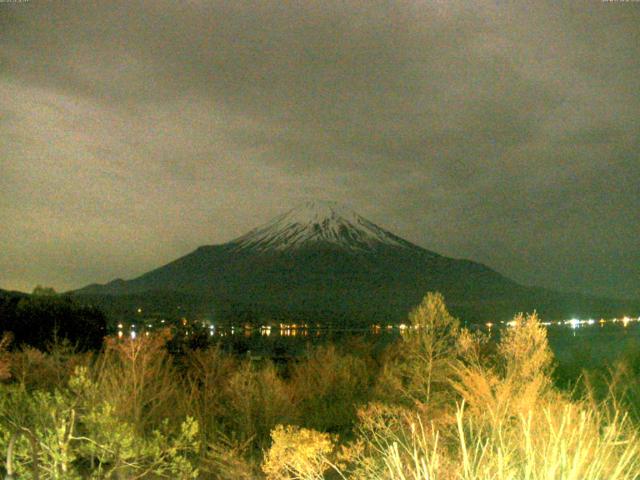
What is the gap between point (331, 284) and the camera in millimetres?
140625

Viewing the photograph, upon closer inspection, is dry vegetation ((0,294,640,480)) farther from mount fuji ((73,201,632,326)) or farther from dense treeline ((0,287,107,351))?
mount fuji ((73,201,632,326))

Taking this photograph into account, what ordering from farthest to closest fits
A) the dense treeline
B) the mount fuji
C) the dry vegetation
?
the mount fuji, the dense treeline, the dry vegetation

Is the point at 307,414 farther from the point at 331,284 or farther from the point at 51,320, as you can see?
the point at 331,284

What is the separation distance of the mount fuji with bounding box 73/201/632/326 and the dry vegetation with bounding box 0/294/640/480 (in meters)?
70.4

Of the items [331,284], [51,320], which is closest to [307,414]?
[51,320]

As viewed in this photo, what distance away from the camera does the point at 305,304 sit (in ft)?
408

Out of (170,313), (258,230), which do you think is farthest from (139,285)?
(170,313)

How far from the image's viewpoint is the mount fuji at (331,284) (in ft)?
333

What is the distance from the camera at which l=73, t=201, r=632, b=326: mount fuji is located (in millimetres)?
Answer: 101500

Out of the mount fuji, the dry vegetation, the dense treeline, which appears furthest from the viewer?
the mount fuji

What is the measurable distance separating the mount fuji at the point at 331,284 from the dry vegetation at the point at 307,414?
70.4 metres

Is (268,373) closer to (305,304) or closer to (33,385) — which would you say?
(33,385)

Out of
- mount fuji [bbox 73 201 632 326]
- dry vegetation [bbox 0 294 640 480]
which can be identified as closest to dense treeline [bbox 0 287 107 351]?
dry vegetation [bbox 0 294 640 480]

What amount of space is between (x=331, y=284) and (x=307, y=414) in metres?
126
